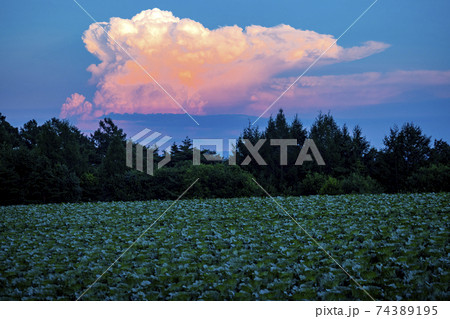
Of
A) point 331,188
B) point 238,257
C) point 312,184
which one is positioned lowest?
point 238,257

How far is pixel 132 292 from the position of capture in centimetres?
560

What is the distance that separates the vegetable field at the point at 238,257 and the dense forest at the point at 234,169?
14.6 m

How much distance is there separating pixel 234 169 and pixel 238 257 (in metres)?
23.8

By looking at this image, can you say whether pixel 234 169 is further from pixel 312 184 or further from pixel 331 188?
pixel 331 188

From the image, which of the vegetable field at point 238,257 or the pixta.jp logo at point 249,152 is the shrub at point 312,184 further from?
the vegetable field at point 238,257

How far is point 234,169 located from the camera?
30703 mm

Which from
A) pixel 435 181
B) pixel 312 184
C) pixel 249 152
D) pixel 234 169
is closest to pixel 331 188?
pixel 312 184

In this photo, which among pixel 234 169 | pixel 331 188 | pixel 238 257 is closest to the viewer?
pixel 238 257

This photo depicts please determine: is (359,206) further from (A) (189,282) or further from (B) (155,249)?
(A) (189,282)

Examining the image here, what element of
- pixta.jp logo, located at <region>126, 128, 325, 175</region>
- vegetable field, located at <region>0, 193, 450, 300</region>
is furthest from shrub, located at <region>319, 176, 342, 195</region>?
vegetable field, located at <region>0, 193, 450, 300</region>

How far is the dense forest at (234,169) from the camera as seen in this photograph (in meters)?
26.0

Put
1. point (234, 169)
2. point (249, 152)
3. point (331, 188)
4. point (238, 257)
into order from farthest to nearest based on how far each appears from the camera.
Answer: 1. point (249, 152)
2. point (234, 169)
3. point (331, 188)
4. point (238, 257)

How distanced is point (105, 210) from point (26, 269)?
8601 millimetres

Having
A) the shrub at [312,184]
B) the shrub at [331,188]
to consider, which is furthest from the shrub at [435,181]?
the shrub at [312,184]
